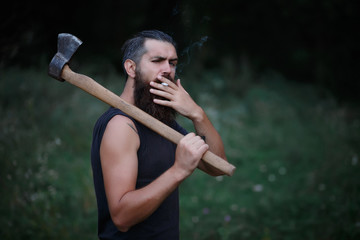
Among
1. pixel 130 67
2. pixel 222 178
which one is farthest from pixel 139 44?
pixel 222 178

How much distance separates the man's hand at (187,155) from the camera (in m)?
1.66

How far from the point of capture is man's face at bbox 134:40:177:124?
1953 mm

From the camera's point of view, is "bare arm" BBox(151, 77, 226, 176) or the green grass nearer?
"bare arm" BBox(151, 77, 226, 176)

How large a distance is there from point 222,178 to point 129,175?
11.8 ft

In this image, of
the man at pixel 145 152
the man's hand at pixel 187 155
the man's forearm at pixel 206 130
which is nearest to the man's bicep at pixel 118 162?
the man at pixel 145 152

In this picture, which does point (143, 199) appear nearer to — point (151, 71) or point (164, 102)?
point (164, 102)

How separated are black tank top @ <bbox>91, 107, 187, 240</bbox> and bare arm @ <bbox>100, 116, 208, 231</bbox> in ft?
0.37

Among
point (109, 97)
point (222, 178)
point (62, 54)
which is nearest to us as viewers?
point (109, 97)

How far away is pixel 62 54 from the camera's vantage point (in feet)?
6.61

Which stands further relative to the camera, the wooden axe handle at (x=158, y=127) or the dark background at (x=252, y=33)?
the dark background at (x=252, y=33)

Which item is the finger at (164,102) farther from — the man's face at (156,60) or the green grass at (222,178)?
the green grass at (222,178)

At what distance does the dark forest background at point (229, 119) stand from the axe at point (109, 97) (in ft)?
2.57

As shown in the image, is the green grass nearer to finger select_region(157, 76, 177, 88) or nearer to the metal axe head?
the metal axe head

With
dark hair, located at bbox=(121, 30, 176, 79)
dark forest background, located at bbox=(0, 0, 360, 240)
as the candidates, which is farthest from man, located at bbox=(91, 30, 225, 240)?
dark forest background, located at bbox=(0, 0, 360, 240)
